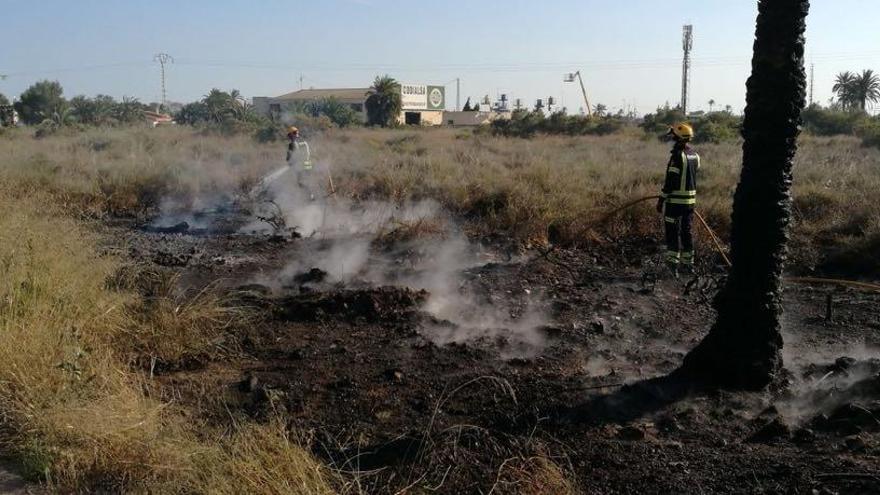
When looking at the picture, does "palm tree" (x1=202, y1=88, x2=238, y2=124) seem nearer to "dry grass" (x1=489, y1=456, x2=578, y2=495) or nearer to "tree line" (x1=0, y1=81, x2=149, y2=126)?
"tree line" (x1=0, y1=81, x2=149, y2=126)

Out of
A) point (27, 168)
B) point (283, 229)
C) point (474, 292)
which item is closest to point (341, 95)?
point (27, 168)

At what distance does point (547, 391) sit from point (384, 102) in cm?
5577

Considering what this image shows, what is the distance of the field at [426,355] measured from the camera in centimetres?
399

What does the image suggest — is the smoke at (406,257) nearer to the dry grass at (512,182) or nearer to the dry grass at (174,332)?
the dry grass at (512,182)

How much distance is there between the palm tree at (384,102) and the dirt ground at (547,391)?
169ft

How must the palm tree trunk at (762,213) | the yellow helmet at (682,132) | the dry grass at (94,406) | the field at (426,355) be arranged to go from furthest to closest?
the yellow helmet at (682,132) < the palm tree trunk at (762,213) < the field at (426,355) < the dry grass at (94,406)

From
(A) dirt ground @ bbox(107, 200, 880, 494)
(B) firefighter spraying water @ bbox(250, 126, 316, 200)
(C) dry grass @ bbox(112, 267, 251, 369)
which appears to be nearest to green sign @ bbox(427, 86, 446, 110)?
(B) firefighter spraying water @ bbox(250, 126, 316, 200)

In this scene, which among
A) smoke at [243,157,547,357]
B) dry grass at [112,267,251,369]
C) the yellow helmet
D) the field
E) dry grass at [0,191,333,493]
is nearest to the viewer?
dry grass at [0,191,333,493]

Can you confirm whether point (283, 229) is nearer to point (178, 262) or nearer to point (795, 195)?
point (178, 262)

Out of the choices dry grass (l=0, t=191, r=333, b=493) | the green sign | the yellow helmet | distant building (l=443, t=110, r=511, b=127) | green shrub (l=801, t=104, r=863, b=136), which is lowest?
dry grass (l=0, t=191, r=333, b=493)

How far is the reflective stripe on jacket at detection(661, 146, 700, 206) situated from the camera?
29.6 feet

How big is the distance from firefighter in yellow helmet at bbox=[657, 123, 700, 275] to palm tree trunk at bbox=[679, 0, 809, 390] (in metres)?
3.73

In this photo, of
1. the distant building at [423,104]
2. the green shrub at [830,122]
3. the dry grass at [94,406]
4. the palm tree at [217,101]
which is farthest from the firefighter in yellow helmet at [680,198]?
the distant building at [423,104]

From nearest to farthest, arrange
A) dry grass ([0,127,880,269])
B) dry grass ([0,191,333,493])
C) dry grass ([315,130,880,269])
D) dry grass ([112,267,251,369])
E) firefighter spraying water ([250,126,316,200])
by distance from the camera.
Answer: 1. dry grass ([0,191,333,493])
2. dry grass ([112,267,251,369])
3. dry grass ([315,130,880,269])
4. dry grass ([0,127,880,269])
5. firefighter spraying water ([250,126,316,200])
